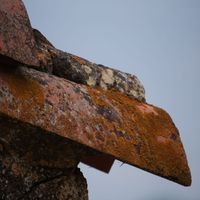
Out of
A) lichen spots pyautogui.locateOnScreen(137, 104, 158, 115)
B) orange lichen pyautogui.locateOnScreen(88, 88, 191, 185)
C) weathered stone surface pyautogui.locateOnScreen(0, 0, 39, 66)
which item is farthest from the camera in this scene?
lichen spots pyautogui.locateOnScreen(137, 104, 158, 115)

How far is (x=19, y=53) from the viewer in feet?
6.19

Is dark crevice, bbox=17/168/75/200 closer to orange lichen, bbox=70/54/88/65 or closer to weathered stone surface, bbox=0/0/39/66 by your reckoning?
weathered stone surface, bbox=0/0/39/66

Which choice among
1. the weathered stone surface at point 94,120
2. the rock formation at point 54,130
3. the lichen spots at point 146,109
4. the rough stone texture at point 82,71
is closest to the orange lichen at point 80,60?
the rough stone texture at point 82,71

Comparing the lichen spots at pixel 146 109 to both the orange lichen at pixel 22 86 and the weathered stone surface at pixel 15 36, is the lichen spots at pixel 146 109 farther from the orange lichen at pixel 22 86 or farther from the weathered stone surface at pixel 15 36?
the weathered stone surface at pixel 15 36

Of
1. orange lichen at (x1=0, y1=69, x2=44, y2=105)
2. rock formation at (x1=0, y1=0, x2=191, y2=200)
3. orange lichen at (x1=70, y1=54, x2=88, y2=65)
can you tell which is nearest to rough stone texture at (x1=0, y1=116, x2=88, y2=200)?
rock formation at (x1=0, y1=0, x2=191, y2=200)

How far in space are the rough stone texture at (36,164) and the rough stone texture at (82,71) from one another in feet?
1.94

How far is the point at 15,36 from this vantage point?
1927mm

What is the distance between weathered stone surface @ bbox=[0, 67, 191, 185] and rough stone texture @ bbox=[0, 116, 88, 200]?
0.08 meters

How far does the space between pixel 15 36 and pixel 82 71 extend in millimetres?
902

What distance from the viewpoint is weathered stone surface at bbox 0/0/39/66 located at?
73.5 inches

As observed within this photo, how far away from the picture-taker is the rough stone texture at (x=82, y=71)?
2.56 meters

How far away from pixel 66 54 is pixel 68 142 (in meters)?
0.89

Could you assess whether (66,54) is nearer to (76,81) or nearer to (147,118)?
(76,81)

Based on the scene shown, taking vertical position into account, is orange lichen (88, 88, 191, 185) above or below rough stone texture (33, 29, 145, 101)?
below
